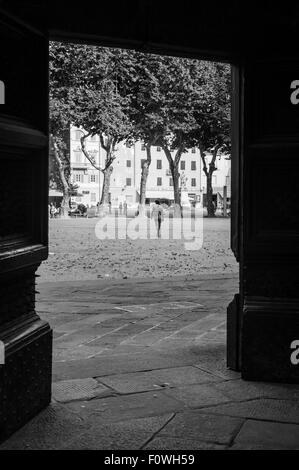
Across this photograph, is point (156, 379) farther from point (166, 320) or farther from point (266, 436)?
point (166, 320)

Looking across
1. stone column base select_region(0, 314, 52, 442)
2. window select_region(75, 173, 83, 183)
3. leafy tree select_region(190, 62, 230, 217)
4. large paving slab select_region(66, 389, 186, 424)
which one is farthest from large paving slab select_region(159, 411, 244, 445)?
window select_region(75, 173, 83, 183)

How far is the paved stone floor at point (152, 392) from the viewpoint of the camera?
125 inches

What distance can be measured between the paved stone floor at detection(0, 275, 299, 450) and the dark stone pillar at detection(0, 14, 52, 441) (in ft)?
0.69

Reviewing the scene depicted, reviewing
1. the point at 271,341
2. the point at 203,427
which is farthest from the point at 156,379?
the point at 203,427

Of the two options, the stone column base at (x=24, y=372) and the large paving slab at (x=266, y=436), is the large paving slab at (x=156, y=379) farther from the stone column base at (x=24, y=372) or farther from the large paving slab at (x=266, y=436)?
the large paving slab at (x=266, y=436)

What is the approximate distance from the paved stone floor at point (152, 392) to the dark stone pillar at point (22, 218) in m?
0.21

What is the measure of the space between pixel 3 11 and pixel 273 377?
2.70 metres

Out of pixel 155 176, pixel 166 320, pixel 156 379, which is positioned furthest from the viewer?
pixel 155 176

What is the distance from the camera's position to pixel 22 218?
3.51 m

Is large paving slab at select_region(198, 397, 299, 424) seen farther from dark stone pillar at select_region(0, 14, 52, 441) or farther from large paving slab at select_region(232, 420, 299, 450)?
dark stone pillar at select_region(0, 14, 52, 441)

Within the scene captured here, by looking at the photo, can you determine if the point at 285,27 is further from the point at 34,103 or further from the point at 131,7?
the point at 34,103

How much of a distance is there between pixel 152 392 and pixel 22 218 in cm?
134

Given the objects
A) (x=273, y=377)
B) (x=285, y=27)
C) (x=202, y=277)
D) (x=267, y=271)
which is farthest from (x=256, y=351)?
(x=202, y=277)

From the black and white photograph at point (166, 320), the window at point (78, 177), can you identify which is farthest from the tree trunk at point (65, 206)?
→ the window at point (78, 177)
